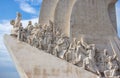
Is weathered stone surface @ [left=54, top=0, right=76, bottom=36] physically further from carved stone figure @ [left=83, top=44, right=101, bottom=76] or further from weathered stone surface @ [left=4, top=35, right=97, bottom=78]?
weathered stone surface @ [left=4, top=35, right=97, bottom=78]

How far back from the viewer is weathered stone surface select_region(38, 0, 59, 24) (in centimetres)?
1325

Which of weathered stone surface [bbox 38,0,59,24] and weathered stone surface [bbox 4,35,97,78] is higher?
weathered stone surface [bbox 38,0,59,24]

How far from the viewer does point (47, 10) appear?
13406 mm

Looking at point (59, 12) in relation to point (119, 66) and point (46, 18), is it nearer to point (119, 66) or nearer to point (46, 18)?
point (46, 18)

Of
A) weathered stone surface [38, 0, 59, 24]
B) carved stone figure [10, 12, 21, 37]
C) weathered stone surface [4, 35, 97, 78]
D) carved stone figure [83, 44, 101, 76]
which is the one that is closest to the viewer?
weathered stone surface [4, 35, 97, 78]

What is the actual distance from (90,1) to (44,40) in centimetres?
330

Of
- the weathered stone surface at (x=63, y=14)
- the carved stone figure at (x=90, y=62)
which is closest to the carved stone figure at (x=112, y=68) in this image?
the carved stone figure at (x=90, y=62)

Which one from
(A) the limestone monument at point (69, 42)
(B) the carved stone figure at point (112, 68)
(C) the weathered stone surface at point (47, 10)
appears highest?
(C) the weathered stone surface at point (47, 10)

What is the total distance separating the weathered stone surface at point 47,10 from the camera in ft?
43.5

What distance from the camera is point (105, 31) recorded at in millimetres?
13062

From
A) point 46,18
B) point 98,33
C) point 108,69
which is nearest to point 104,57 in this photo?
point 108,69

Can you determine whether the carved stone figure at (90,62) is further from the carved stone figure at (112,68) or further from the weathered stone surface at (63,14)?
the weathered stone surface at (63,14)

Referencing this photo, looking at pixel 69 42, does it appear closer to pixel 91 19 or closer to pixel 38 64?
pixel 91 19

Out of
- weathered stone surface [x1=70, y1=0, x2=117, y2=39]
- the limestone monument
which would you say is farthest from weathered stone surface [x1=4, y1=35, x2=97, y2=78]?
weathered stone surface [x1=70, y1=0, x2=117, y2=39]
